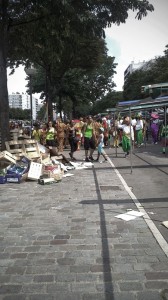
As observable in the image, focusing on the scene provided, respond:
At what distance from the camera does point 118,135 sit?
21078mm

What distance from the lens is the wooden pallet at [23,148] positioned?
12141mm

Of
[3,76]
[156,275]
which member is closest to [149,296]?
[156,275]

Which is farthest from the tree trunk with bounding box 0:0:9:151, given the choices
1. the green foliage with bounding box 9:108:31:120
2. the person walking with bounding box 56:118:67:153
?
the green foliage with bounding box 9:108:31:120

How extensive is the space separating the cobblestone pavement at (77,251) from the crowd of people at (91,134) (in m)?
5.88

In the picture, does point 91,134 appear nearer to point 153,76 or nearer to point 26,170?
point 26,170

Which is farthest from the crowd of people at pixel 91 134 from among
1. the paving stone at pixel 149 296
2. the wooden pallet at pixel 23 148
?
the paving stone at pixel 149 296

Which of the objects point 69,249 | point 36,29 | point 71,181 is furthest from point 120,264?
point 36,29

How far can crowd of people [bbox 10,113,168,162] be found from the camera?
14867 millimetres

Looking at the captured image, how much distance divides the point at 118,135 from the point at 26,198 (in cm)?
→ 1347

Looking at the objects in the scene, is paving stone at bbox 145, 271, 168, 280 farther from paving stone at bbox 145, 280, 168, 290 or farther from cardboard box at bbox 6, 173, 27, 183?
cardboard box at bbox 6, 173, 27, 183

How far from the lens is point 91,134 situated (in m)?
14.7

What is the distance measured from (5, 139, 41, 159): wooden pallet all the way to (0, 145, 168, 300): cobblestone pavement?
13.4ft

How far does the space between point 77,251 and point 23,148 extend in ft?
25.7

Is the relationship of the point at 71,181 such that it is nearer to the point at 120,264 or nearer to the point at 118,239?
the point at 118,239
